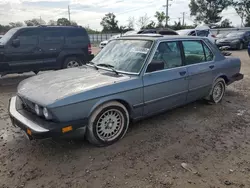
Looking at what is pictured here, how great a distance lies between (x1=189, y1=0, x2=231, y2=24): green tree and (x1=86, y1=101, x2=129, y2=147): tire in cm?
5481

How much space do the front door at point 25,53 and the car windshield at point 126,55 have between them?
4.44 metres

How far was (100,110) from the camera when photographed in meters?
3.29

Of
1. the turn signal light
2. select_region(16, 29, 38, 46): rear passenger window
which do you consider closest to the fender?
the turn signal light

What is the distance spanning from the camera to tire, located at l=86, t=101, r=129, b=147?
3.29 metres

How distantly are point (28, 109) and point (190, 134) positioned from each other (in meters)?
2.57

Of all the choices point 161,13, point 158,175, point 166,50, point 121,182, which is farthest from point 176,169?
point 161,13

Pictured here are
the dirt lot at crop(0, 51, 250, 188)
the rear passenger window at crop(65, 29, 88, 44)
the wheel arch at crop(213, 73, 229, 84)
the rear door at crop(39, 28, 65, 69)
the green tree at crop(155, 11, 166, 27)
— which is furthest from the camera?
the green tree at crop(155, 11, 166, 27)

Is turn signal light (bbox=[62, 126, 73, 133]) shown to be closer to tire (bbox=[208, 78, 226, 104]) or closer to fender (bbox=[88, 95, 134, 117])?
fender (bbox=[88, 95, 134, 117])

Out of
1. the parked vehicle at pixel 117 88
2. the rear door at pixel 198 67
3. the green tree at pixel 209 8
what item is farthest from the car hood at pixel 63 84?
the green tree at pixel 209 8

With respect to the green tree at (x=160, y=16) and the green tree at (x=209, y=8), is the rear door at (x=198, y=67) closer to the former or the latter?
the green tree at (x=160, y=16)

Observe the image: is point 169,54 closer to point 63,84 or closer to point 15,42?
point 63,84

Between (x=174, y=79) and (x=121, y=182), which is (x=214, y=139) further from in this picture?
(x=121, y=182)

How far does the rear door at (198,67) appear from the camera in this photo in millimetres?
4453

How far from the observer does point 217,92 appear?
5.31 meters
